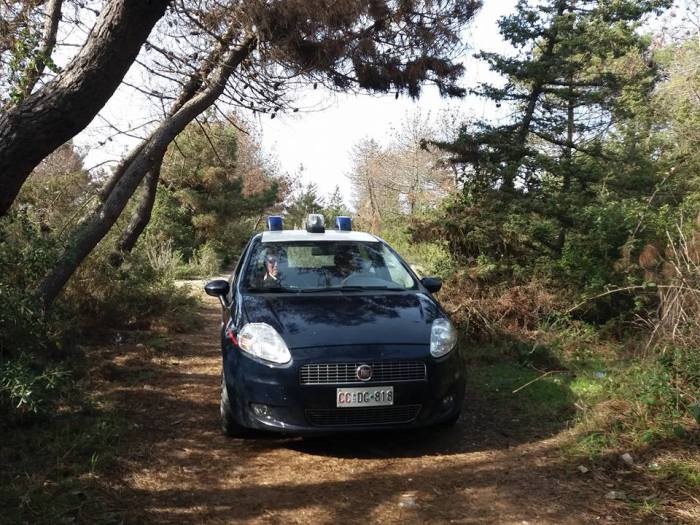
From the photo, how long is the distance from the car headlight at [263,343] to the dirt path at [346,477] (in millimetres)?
779

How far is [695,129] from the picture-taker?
10.6 m

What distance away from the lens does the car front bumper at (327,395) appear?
4.06 meters

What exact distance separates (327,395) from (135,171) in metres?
5.04

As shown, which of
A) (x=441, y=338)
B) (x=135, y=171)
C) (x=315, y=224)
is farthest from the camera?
(x=135, y=171)

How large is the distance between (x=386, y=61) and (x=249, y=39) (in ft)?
6.11

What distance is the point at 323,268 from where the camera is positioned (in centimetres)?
554

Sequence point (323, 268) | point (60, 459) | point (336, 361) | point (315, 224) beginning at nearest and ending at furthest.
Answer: point (60, 459), point (336, 361), point (323, 268), point (315, 224)

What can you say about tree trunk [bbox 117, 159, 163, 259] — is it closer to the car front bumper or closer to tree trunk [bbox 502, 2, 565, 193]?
tree trunk [bbox 502, 2, 565, 193]

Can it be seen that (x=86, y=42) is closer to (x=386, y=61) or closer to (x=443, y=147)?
(x=386, y=61)

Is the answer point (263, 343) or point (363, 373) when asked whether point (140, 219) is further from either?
point (363, 373)

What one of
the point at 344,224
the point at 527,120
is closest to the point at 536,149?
the point at 527,120

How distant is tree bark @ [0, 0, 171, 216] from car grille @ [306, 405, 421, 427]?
2587 millimetres

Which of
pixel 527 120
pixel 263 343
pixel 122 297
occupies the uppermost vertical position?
pixel 527 120

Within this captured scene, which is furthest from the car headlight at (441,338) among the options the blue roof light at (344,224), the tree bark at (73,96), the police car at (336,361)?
the tree bark at (73,96)
